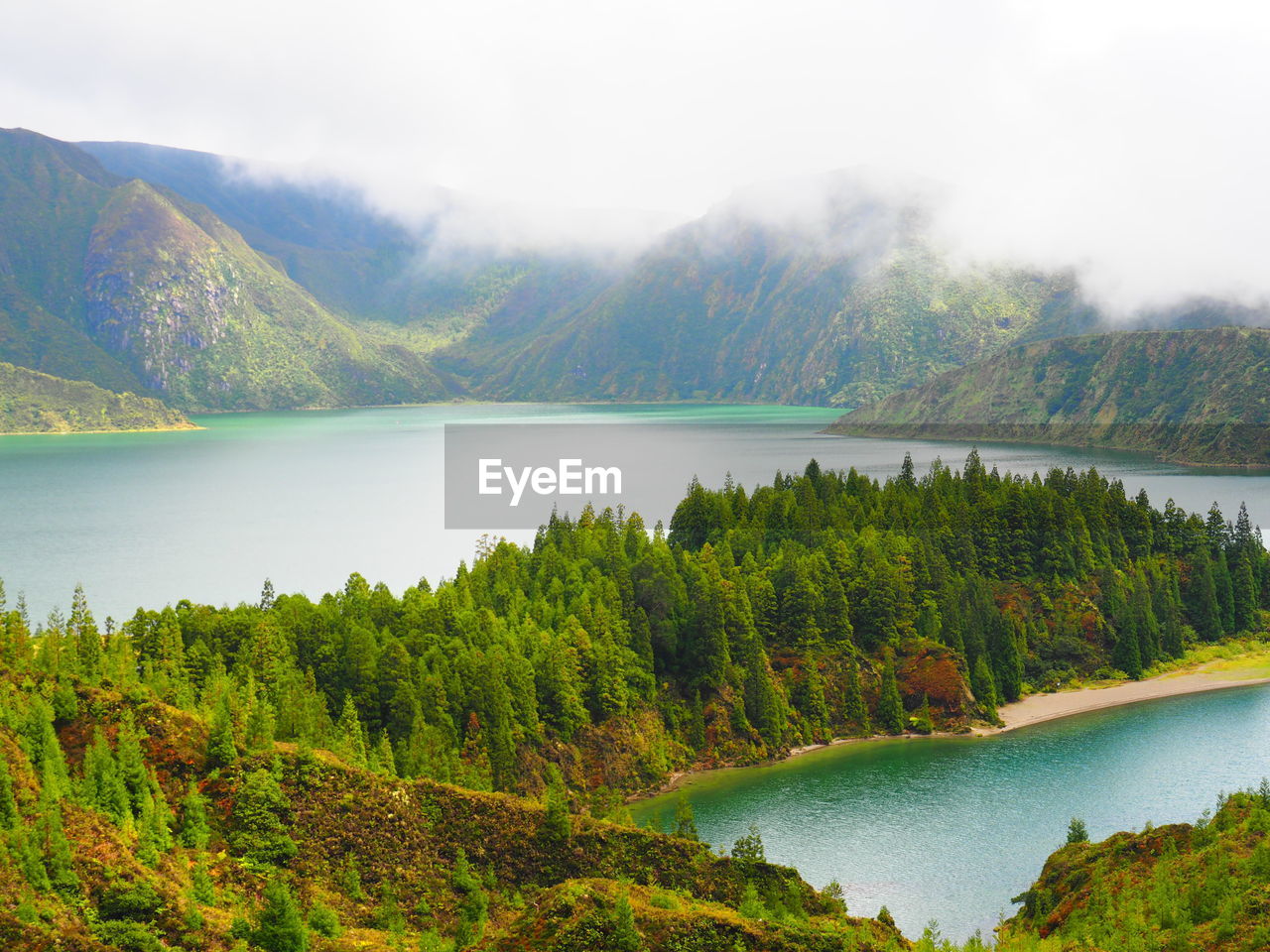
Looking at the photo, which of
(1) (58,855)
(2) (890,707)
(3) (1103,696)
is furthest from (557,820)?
(3) (1103,696)

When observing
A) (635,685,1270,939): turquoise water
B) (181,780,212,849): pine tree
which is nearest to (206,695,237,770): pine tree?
(181,780,212,849): pine tree

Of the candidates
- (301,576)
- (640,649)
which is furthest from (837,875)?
(301,576)

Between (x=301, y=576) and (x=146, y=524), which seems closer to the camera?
(x=301, y=576)

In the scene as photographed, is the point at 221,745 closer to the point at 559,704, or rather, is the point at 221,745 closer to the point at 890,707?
the point at 559,704

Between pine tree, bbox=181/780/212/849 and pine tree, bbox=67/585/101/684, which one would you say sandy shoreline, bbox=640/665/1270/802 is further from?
pine tree, bbox=181/780/212/849

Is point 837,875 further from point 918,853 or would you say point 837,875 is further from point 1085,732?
point 1085,732

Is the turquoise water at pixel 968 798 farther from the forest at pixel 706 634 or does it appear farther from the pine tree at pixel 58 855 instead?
the pine tree at pixel 58 855
